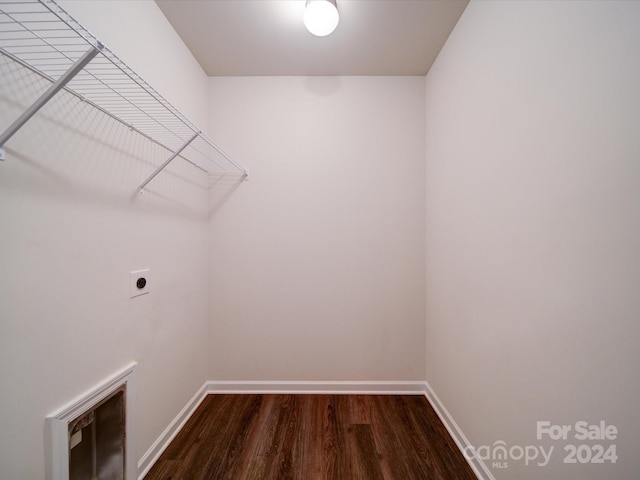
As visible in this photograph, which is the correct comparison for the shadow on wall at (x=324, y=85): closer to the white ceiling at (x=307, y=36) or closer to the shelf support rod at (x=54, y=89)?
the white ceiling at (x=307, y=36)

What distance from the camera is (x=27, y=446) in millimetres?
774

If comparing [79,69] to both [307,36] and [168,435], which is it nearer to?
[307,36]

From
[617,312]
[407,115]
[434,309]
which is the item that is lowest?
[434,309]

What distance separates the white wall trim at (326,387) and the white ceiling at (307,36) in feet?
8.17

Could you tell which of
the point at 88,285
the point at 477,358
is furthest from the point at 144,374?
the point at 477,358

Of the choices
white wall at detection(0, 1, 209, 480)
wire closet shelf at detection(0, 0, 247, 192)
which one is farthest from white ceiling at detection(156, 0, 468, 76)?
wire closet shelf at detection(0, 0, 247, 192)

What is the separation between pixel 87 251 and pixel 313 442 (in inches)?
61.5

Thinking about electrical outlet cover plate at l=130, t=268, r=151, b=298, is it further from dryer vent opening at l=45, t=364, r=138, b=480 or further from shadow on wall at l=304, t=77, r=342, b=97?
shadow on wall at l=304, t=77, r=342, b=97

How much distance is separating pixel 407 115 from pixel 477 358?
1.77 meters

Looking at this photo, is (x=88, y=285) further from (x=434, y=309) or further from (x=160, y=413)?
(x=434, y=309)

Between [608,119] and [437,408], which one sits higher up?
[608,119]

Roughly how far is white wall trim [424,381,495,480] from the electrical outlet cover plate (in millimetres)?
1941

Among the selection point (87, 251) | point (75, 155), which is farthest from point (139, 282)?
point (75, 155)

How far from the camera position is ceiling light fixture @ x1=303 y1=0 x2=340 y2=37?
1271mm
